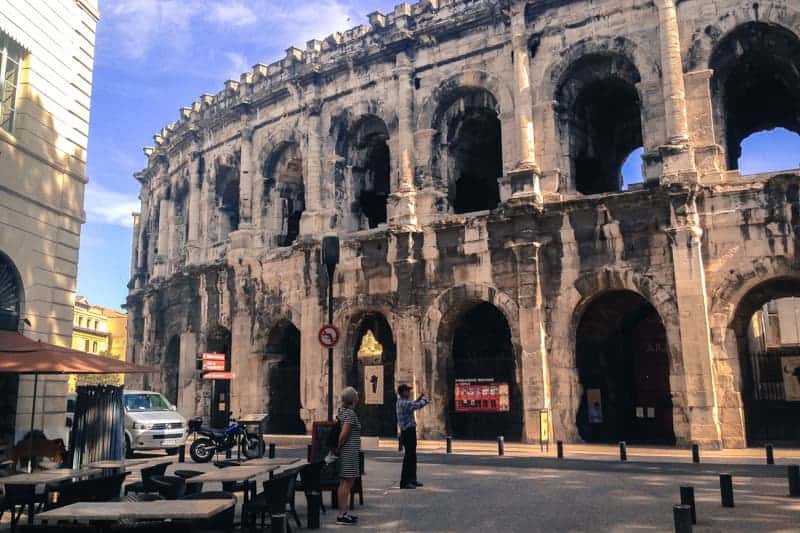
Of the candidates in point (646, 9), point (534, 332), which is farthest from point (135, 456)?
point (646, 9)

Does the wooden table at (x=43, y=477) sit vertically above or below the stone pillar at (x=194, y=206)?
below

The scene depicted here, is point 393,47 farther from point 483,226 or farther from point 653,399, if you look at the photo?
point 653,399

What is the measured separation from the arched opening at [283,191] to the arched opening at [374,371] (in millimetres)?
4995

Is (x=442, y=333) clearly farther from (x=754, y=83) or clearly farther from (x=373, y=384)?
(x=754, y=83)

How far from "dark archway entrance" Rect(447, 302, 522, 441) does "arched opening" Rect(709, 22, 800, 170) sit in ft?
25.2

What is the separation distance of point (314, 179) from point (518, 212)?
7.17 m

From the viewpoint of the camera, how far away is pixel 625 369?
1875 cm

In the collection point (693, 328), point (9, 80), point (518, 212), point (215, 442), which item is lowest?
point (215, 442)

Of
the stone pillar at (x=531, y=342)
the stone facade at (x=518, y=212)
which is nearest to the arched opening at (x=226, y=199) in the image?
the stone facade at (x=518, y=212)

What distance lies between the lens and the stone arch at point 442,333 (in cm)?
1861

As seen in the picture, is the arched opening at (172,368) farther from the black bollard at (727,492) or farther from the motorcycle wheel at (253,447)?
the black bollard at (727,492)

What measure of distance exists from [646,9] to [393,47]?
7108 millimetres

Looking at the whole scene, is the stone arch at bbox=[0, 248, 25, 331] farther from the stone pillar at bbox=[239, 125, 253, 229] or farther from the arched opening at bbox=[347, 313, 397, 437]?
the stone pillar at bbox=[239, 125, 253, 229]

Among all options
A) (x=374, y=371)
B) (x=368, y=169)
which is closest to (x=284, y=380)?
(x=374, y=371)
